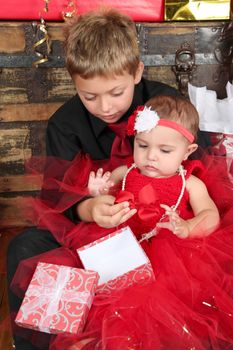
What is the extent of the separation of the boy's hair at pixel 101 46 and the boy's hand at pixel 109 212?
1.03ft

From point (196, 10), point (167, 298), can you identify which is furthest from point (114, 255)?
point (196, 10)

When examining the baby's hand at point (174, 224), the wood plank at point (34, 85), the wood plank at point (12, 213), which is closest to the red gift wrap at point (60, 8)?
the wood plank at point (34, 85)

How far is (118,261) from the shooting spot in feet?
3.17

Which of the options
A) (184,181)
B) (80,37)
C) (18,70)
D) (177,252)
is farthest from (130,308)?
(18,70)

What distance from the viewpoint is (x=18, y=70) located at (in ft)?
5.45

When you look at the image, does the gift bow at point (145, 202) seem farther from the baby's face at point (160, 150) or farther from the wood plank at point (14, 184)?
the wood plank at point (14, 184)

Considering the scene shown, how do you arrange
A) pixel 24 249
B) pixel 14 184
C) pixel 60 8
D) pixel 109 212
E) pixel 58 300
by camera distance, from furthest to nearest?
pixel 14 184 < pixel 60 8 < pixel 24 249 < pixel 109 212 < pixel 58 300

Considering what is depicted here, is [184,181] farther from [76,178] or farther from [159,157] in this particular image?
[76,178]

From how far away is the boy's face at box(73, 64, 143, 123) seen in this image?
1.10 m

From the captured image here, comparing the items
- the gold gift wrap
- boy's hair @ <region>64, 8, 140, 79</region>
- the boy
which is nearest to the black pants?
the boy

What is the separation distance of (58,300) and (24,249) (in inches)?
9.9

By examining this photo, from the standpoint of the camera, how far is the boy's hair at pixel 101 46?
1088mm

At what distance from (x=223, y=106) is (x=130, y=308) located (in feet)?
3.13

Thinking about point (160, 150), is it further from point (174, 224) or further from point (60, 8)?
point (60, 8)
